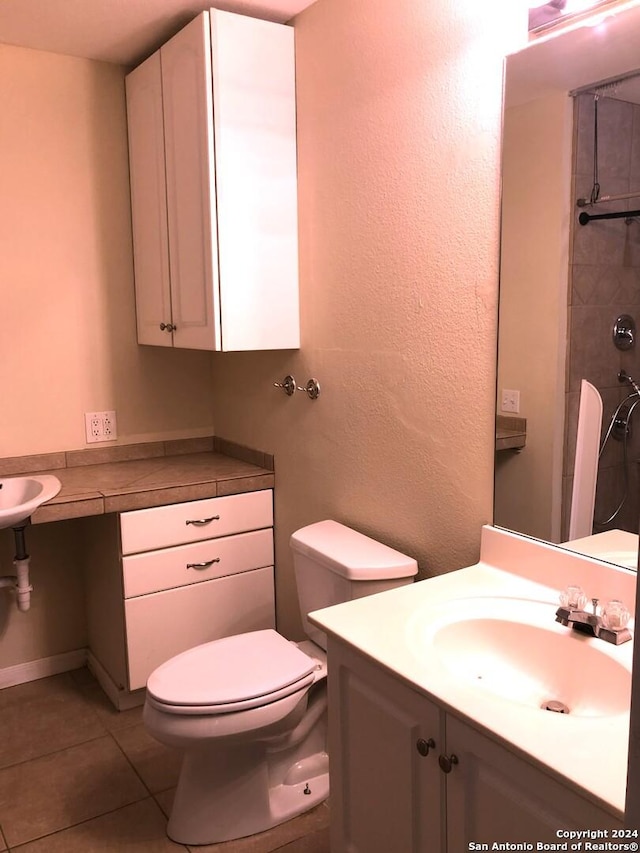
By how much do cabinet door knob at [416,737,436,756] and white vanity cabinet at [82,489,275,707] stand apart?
1357mm

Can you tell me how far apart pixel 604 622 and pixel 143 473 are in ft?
5.63

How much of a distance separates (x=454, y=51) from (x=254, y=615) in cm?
193

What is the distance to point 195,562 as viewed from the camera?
249cm

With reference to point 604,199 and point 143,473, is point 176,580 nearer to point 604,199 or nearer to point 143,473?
point 143,473

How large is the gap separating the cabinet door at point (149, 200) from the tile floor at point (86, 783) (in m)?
1.34

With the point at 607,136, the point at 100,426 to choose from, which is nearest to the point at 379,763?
the point at 607,136

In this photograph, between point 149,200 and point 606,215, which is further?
point 149,200

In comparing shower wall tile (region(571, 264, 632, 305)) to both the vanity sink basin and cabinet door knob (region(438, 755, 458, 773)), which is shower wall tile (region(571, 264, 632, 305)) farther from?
cabinet door knob (region(438, 755, 458, 773))

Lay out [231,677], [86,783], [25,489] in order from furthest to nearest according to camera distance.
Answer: [25,489], [86,783], [231,677]

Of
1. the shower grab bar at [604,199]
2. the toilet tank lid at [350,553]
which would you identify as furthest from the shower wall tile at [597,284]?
the toilet tank lid at [350,553]

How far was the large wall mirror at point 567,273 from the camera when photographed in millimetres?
1451

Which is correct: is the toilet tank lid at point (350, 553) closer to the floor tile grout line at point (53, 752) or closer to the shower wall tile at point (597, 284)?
the shower wall tile at point (597, 284)

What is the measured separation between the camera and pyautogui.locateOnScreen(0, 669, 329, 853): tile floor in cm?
192

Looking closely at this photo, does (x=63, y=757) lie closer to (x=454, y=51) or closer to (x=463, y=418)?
(x=463, y=418)
